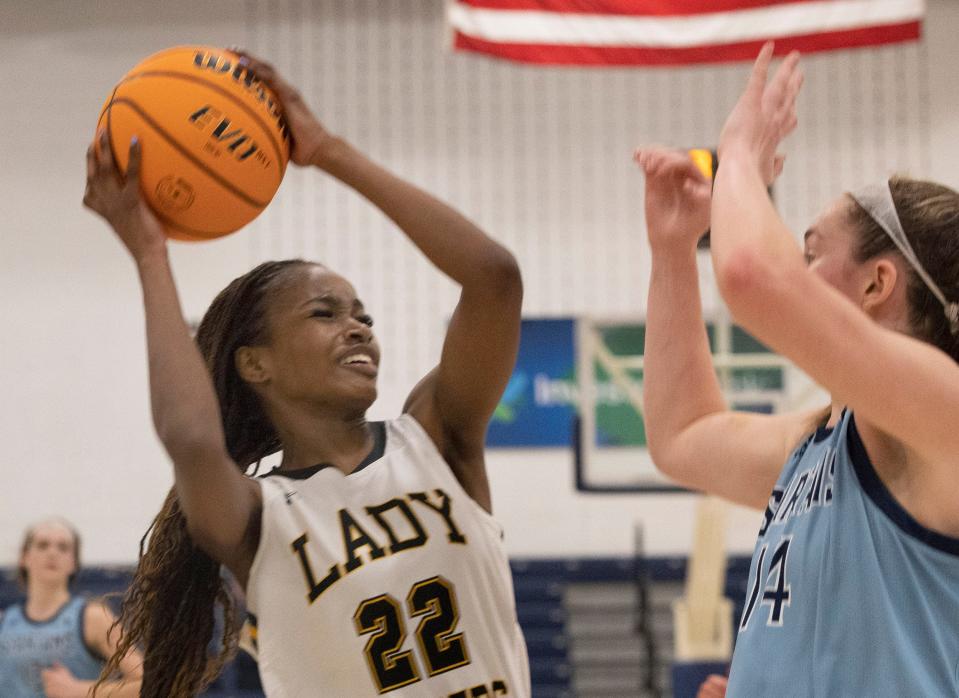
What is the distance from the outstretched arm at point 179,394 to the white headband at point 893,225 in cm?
111

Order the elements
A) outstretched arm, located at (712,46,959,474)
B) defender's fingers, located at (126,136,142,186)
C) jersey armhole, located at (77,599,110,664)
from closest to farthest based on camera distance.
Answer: outstretched arm, located at (712,46,959,474), defender's fingers, located at (126,136,142,186), jersey armhole, located at (77,599,110,664)

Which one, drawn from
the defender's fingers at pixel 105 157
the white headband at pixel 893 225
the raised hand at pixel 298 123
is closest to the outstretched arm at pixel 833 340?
the white headband at pixel 893 225

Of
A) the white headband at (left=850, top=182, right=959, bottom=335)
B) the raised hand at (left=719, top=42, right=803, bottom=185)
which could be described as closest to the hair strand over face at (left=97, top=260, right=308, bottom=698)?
the raised hand at (left=719, top=42, right=803, bottom=185)

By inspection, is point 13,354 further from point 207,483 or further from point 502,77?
point 207,483

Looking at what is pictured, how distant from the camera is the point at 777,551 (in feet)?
6.45

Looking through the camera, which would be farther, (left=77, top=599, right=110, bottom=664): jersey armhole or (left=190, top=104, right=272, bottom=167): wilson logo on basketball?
(left=77, top=599, right=110, bottom=664): jersey armhole

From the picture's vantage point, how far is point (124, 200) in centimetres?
222

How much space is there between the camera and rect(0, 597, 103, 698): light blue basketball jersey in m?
5.29

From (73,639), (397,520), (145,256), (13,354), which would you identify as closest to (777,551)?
(397,520)

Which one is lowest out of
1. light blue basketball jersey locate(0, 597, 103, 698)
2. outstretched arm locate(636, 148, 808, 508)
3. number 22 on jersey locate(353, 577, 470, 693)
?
light blue basketball jersey locate(0, 597, 103, 698)

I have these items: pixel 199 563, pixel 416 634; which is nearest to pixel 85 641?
pixel 199 563

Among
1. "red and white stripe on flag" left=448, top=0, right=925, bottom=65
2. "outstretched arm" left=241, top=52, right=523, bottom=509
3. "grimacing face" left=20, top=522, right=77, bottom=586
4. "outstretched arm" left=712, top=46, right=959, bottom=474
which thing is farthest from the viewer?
"red and white stripe on flag" left=448, top=0, right=925, bottom=65

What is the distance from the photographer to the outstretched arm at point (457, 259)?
2.33m

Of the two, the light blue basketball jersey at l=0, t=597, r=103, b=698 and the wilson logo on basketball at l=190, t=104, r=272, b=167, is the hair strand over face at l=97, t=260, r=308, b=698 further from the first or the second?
the light blue basketball jersey at l=0, t=597, r=103, b=698
